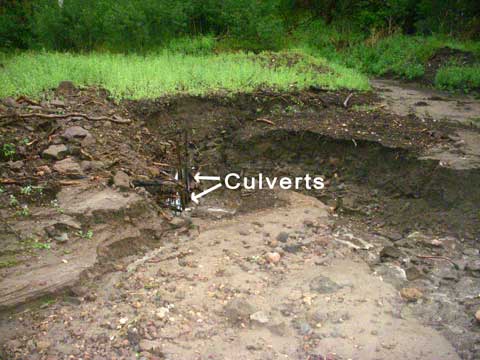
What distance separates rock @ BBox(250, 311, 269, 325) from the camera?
3854mm

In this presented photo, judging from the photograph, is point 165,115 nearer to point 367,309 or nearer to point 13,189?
point 13,189

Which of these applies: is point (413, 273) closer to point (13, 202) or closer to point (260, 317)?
point (260, 317)

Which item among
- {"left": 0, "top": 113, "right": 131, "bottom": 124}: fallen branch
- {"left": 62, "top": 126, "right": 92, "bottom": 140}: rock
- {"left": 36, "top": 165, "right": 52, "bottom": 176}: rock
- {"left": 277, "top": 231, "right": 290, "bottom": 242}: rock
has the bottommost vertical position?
{"left": 277, "top": 231, "right": 290, "bottom": 242}: rock

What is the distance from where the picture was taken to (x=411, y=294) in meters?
4.20

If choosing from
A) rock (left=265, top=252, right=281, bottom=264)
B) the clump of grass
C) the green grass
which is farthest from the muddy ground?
the clump of grass

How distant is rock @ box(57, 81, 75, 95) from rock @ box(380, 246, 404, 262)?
4.79 m

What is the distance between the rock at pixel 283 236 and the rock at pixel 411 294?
4.29ft

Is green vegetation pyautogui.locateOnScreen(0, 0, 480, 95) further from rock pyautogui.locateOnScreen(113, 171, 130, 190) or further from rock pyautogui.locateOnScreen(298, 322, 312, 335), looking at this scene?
rock pyautogui.locateOnScreen(298, 322, 312, 335)

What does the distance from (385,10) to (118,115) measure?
32.0 ft

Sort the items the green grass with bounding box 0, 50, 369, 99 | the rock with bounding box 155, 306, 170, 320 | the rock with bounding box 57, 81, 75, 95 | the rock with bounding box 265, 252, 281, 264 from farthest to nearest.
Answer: the green grass with bounding box 0, 50, 369, 99, the rock with bounding box 57, 81, 75, 95, the rock with bounding box 265, 252, 281, 264, the rock with bounding box 155, 306, 170, 320

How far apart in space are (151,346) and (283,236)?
2045 millimetres

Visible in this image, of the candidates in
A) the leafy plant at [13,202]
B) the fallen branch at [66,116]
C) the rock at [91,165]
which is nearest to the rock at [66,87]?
the fallen branch at [66,116]

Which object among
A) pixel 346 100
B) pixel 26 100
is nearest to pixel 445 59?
pixel 346 100

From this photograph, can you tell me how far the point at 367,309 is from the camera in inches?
159
